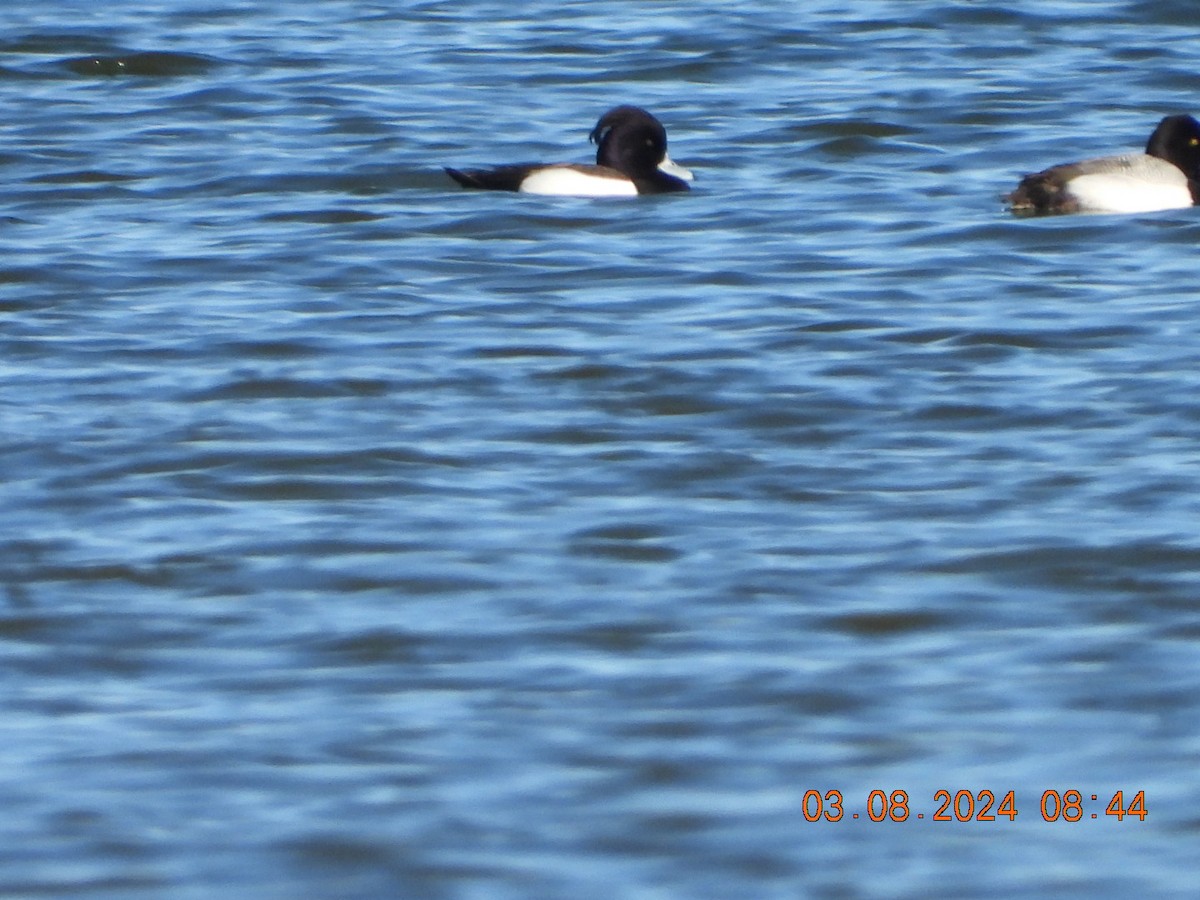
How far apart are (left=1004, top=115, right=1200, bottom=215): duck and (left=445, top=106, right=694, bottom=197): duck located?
1.80 meters

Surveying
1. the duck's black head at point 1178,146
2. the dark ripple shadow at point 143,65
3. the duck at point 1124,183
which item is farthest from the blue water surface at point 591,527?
the dark ripple shadow at point 143,65

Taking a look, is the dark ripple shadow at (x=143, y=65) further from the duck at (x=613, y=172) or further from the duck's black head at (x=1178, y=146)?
the duck's black head at (x=1178, y=146)

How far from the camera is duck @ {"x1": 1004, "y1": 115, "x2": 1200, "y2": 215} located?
11.4 meters

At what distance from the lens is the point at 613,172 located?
41.0ft

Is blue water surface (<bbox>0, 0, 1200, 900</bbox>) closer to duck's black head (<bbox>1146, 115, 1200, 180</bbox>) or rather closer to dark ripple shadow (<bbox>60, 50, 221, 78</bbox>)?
duck's black head (<bbox>1146, 115, 1200, 180</bbox>)

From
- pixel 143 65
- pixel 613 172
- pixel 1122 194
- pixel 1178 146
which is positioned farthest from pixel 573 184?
pixel 143 65

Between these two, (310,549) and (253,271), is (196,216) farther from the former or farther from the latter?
(310,549)

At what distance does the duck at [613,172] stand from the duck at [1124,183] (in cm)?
180

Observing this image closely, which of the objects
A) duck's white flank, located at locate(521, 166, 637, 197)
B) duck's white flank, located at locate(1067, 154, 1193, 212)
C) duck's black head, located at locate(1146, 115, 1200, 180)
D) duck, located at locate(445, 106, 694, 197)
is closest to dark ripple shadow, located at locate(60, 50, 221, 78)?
duck, located at locate(445, 106, 694, 197)

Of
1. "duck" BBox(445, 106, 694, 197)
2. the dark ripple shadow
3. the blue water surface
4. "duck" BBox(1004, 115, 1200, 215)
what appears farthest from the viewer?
the dark ripple shadow

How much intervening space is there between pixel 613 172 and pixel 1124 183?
8.10 feet

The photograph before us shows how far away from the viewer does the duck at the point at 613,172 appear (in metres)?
12.2

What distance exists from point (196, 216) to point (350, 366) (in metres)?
3.28

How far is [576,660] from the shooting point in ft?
19.4
